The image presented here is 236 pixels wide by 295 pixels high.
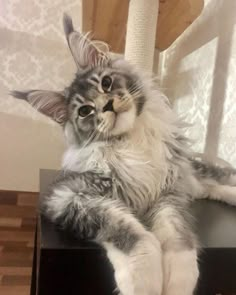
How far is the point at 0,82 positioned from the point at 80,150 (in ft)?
4.11

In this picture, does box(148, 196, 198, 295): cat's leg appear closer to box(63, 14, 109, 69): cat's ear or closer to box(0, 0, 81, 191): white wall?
box(63, 14, 109, 69): cat's ear

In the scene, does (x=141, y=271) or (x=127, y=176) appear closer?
(x=141, y=271)

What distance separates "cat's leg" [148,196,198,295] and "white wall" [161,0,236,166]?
539 millimetres

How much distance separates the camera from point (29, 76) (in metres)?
1.98

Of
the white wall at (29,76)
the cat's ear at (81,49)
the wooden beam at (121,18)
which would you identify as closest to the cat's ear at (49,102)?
the cat's ear at (81,49)

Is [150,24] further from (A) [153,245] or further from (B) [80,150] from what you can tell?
(A) [153,245]

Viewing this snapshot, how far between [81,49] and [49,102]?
0.16m

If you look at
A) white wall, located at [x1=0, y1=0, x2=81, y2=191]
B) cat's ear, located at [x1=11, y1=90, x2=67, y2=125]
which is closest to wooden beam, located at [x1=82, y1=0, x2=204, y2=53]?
white wall, located at [x1=0, y1=0, x2=81, y2=191]

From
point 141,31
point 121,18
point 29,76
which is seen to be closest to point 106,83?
point 141,31

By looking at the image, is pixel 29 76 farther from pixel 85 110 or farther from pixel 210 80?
pixel 85 110

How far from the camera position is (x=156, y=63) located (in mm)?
2039

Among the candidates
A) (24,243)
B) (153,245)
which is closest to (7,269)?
(24,243)

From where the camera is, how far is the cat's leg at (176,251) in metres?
0.58

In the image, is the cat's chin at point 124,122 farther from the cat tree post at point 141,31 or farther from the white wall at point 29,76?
the white wall at point 29,76
